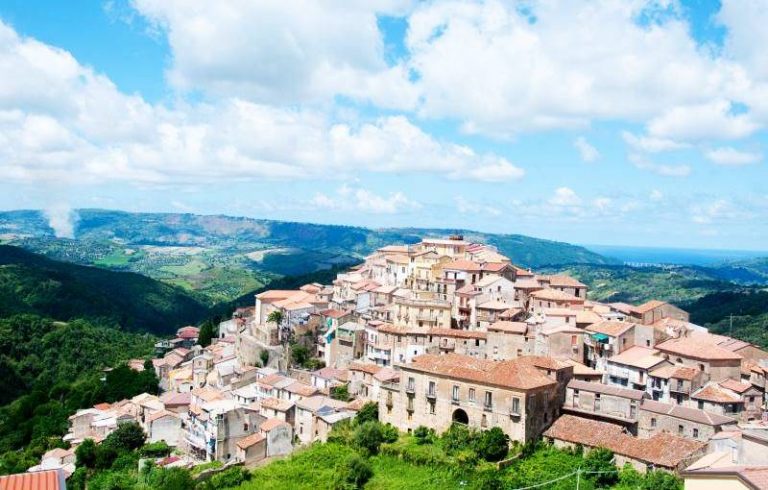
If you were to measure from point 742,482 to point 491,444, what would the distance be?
2738 cm

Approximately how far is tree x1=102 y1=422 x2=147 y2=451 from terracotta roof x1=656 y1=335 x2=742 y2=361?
152 feet

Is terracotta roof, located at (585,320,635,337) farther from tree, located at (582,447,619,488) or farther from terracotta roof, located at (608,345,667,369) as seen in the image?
tree, located at (582,447,619,488)

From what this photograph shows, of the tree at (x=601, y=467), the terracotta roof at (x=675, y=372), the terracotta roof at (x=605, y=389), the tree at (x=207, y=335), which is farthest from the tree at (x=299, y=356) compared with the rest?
the tree at (x=601, y=467)

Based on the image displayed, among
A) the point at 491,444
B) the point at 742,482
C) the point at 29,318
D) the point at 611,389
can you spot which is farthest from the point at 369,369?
the point at 29,318

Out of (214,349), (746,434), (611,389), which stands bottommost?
(214,349)

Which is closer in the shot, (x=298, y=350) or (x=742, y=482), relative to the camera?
(x=742, y=482)

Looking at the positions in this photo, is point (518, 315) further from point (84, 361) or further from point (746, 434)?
point (84, 361)

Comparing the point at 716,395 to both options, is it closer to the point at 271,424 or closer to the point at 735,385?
the point at 735,385

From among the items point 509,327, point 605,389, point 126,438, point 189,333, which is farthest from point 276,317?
point 189,333

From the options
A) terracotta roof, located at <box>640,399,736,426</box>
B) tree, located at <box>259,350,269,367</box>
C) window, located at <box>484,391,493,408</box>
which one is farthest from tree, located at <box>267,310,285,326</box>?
terracotta roof, located at <box>640,399,736,426</box>

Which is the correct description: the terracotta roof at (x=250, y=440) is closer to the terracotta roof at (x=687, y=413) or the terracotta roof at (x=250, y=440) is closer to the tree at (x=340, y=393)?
the tree at (x=340, y=393)

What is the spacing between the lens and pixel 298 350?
67938 mm

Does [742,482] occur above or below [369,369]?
above

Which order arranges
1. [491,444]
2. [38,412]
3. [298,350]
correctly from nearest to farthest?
[491,444], [298,350], [38,412]
